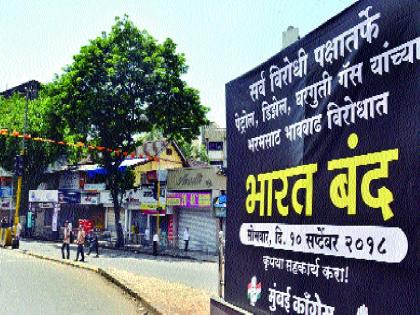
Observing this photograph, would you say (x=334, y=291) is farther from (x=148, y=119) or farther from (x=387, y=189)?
(x=148, y=119)

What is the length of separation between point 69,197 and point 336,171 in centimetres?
4133

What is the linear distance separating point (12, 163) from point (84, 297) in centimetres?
3686

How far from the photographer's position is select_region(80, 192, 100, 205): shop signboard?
140ft

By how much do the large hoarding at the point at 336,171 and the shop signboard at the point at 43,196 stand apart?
39435 mm

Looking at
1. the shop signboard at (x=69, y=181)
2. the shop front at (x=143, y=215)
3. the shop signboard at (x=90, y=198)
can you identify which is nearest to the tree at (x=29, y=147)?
the shop signboard at (x=69, y=181)

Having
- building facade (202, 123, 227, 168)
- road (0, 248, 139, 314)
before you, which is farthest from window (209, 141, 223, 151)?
road (0, 248, 139, 314)

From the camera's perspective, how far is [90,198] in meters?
43.3

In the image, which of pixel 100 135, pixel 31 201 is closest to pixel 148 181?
pixel 100 135

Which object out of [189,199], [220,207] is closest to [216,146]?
[189,199]

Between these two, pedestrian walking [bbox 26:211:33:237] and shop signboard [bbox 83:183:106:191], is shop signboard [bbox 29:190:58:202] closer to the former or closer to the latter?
pedestrian walking [bbox 26:211:33:237]

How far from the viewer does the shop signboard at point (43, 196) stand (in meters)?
43.9

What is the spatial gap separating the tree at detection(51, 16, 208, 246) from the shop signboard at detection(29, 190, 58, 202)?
11.1m

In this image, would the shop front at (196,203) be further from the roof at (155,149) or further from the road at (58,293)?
the road at (58,293)

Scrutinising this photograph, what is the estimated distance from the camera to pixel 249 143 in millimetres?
6734
